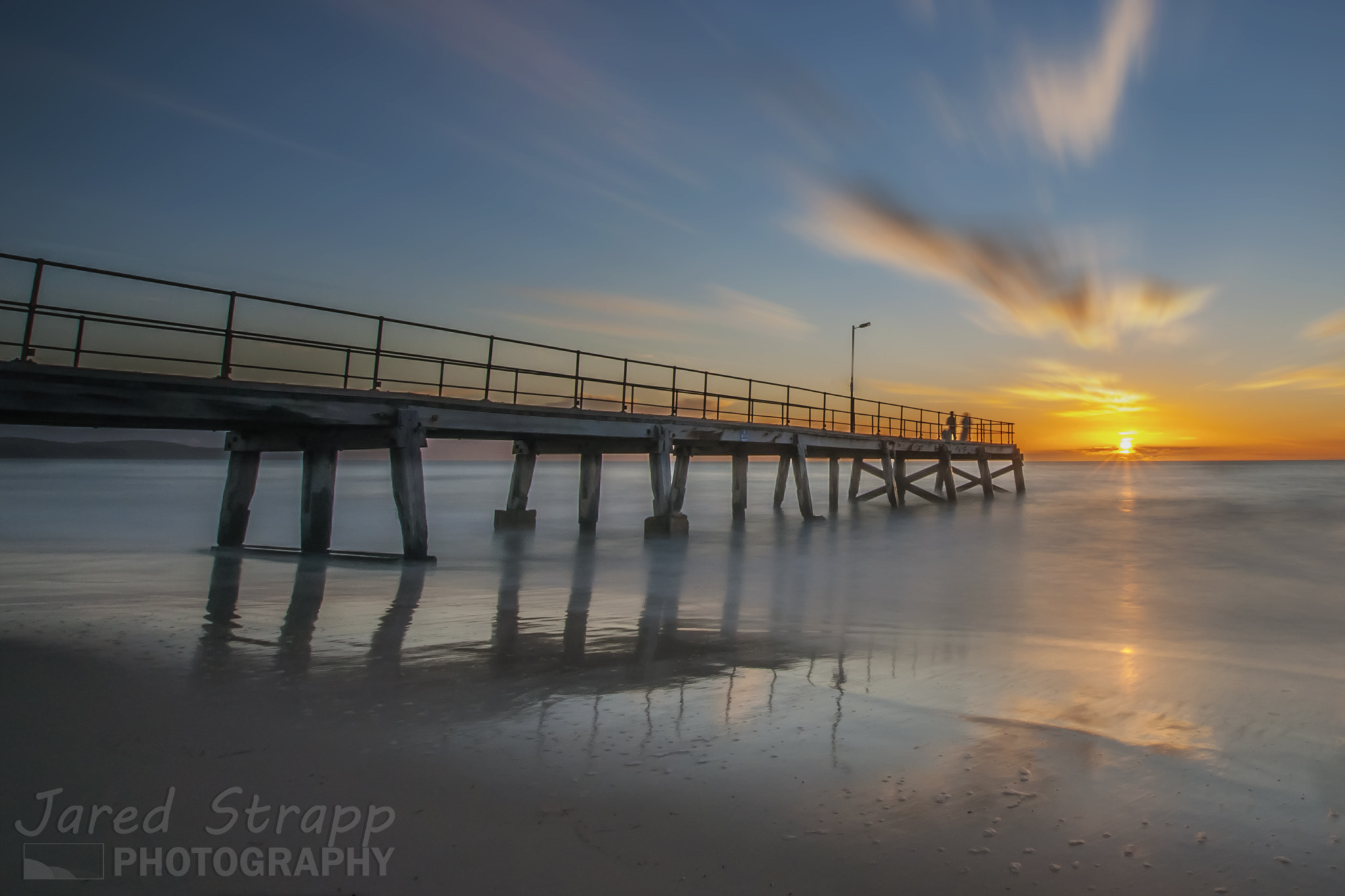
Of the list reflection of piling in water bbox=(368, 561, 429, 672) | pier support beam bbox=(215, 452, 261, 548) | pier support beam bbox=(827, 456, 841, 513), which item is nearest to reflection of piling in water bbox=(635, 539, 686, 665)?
reflection of piling in water bbox=(368, 561, 429, 672)

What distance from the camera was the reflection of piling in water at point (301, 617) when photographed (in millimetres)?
6014

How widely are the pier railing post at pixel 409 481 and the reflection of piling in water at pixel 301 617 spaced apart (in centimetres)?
144

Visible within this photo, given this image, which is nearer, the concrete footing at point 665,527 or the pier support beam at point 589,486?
the concrete footing at point 665,527

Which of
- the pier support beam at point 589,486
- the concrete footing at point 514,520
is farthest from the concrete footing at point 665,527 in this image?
the concrete footing at point 514,520

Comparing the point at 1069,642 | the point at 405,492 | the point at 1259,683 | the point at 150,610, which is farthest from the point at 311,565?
the point at 1259,683

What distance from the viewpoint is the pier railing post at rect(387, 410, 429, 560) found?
12609 millimetres

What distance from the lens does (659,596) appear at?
10.3 meters

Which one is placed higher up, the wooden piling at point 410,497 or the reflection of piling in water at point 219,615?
the wooden piling at point 410,497

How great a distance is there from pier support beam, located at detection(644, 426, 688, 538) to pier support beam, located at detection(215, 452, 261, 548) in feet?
28.8

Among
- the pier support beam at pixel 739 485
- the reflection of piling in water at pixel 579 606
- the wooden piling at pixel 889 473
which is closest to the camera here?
the reflection of piling in water at pixel 579 606

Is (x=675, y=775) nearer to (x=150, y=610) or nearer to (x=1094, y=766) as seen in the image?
(x=1094, y=766)

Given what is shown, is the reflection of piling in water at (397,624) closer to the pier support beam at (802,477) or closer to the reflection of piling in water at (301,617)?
the reflection of piling in water at (301,617)

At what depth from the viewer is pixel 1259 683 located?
20.4 ft

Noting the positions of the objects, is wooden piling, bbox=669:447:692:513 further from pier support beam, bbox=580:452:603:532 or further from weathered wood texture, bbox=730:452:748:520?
weathered wood texture, bbox=730:452:748:520
